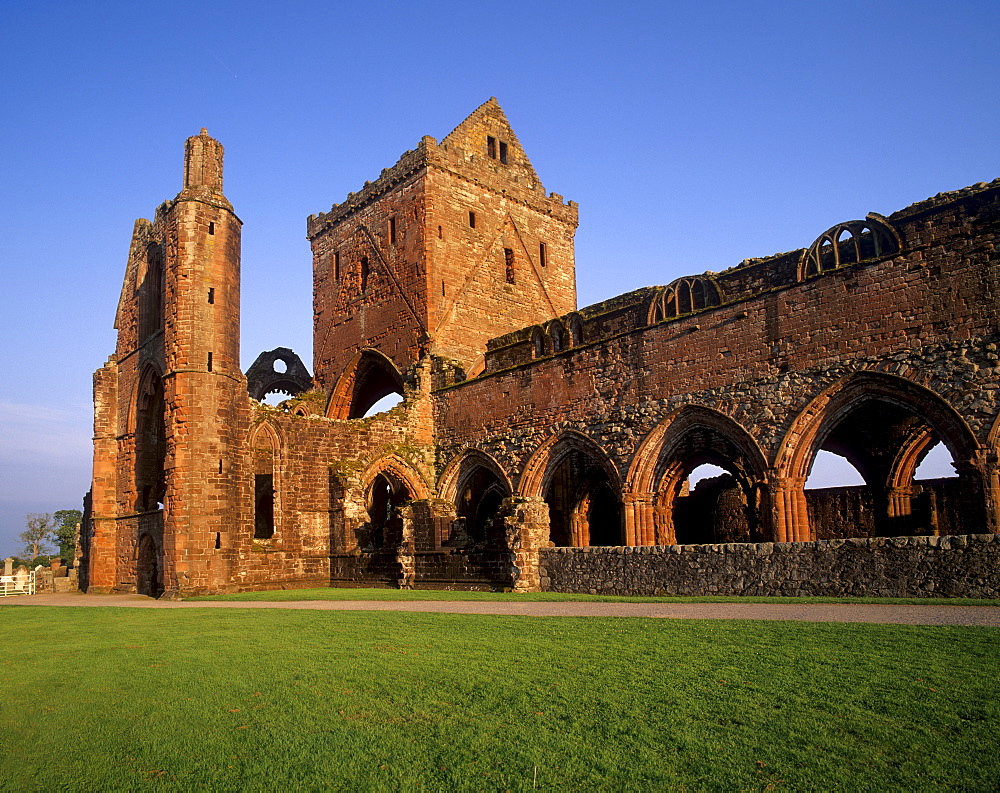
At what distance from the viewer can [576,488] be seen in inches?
914

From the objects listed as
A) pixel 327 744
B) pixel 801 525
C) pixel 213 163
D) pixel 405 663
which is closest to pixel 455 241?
pixel 213 163

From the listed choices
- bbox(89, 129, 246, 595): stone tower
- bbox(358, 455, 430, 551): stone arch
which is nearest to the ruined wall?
bbox(358, 455, 430, 551): stone arch

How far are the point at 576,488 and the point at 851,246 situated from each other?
1002cm

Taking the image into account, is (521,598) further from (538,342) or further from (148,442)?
(148,442)

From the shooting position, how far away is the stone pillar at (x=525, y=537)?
13719mm

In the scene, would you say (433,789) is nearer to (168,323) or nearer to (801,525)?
(801,525)

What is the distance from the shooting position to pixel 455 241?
27203 mm

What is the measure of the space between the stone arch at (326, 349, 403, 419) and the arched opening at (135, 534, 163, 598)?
25.4 feet

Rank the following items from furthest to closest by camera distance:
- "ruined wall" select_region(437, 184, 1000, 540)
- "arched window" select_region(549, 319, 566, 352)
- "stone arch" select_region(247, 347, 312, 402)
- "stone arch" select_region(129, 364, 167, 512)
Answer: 1. "stone arch" select_region(247, 347, 312, 402)
2. "stone arch" select_region(129, 364, 167, 512)
3. "arched window" select_region(549, 319, 566, 352)
4. "ruined wall" select_region(437, 184, 1000, 540)

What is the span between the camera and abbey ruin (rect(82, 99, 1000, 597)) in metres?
13.7

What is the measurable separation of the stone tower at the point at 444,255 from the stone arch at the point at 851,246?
11980mm

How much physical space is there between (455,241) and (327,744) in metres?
24.2

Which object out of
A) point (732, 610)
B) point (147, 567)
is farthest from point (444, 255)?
point (732, 610)

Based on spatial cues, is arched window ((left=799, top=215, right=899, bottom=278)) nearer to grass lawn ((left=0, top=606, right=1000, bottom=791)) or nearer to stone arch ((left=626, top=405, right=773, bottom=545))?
stone arch ((left=626, top=405, right=773, bottom=545))
